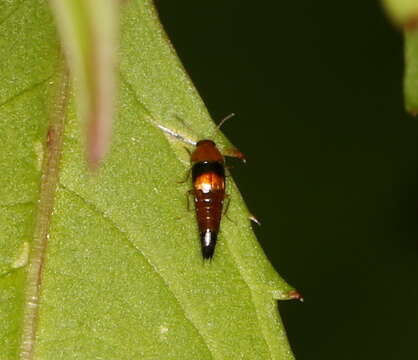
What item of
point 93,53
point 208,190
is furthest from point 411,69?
point 208,190

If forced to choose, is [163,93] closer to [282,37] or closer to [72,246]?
[72,246]

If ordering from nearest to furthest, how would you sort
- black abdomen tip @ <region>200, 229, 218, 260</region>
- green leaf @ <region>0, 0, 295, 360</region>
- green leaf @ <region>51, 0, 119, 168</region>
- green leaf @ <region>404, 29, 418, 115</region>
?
green leaf @ <region>51, 0, 119, 168</region>, green leaf @ <region>404, 29, 418, 115</region>, green leaf @ <region>0, 0, 295, 360</region>, black abdomen tip @ <region>200, 229, 218, 260</region>

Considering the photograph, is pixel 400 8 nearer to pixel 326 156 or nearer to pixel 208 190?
pixel 208 190

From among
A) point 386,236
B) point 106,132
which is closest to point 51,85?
point 106,132

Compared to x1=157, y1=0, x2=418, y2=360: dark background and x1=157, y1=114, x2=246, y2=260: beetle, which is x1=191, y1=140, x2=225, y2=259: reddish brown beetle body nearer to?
x1=157, y1=114, x2=246, y2=260: beetle

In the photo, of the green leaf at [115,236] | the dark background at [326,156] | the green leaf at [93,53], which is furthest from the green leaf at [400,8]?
the dark background at [326,156]

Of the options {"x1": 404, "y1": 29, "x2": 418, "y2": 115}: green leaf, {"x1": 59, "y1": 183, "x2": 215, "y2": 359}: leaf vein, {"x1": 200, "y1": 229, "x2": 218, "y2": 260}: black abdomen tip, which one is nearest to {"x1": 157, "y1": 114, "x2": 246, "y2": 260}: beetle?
{"x1": 200, "y1": 229, "x2": 218, "y2": 260}: black abdomen tip
